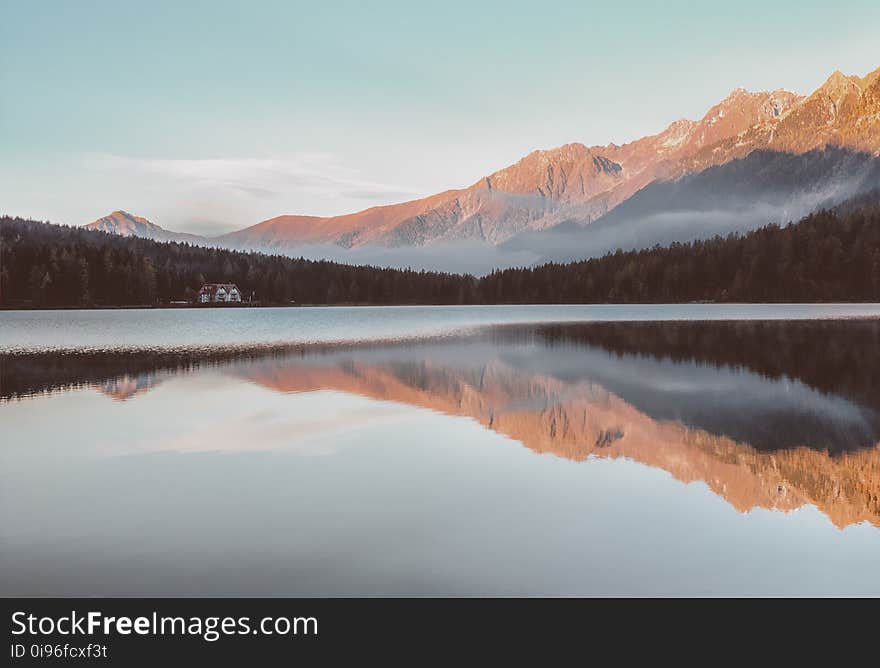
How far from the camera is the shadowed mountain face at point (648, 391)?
19562 mm

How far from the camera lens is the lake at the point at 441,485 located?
1213 cm

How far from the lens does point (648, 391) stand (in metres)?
35.0

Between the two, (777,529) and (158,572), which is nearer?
(158,572)

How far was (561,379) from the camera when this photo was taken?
133 ft

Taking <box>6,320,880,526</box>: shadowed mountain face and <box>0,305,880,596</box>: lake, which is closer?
<box>0,305,880,596</box>: lake

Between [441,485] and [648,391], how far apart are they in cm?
1995

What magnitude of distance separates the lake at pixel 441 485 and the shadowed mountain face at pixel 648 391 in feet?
0.58

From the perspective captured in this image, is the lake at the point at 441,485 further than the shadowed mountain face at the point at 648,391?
No

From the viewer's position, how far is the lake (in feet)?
39.8

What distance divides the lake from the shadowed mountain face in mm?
178
